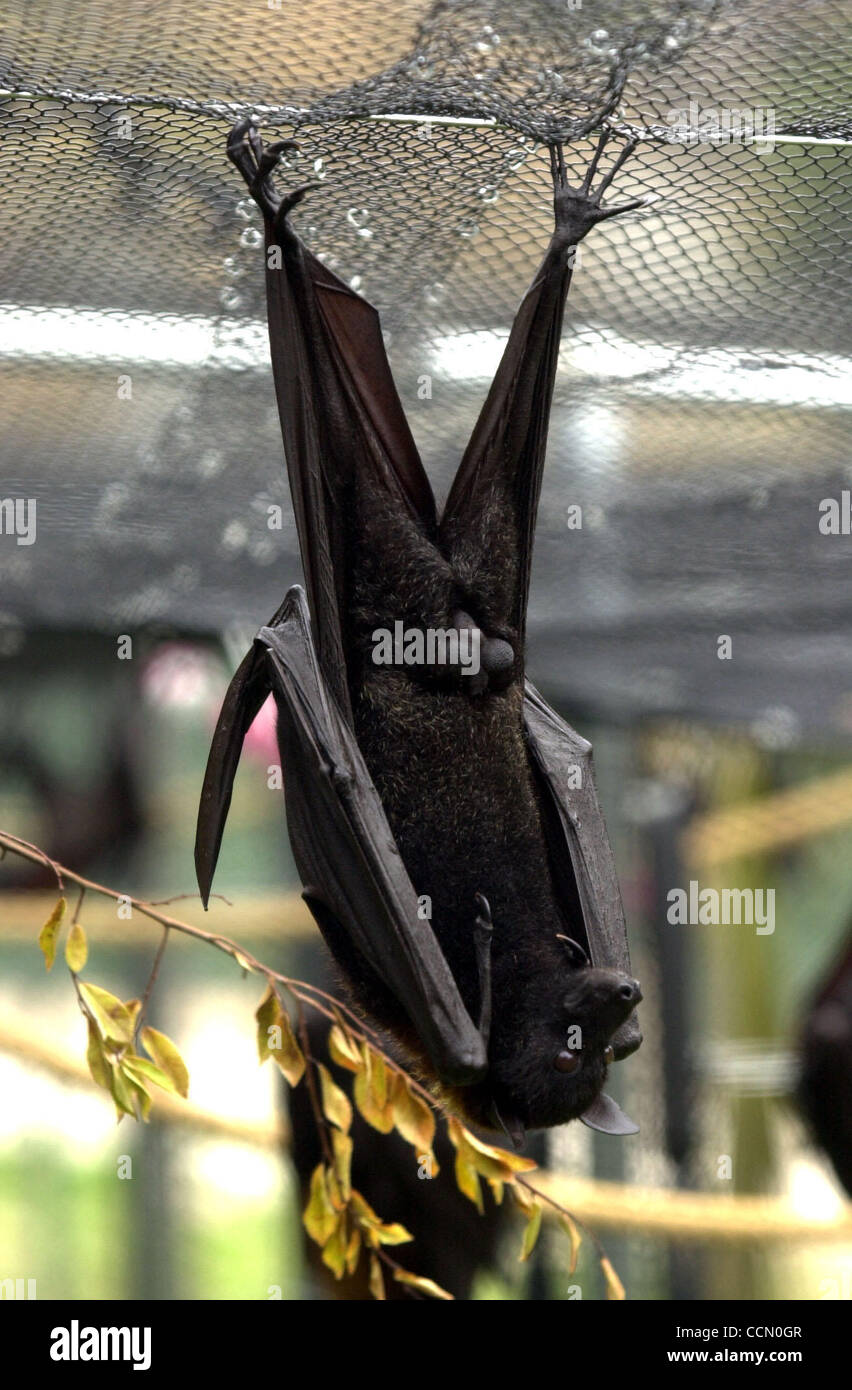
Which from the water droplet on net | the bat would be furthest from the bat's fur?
the bat

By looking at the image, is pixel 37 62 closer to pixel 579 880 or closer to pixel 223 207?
pixel 223 207

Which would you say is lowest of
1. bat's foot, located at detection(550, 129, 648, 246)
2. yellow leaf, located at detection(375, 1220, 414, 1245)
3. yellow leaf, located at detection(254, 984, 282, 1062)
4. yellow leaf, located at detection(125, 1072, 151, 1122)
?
yellow leaf, located at detection(375, 1220, 414, 1245)

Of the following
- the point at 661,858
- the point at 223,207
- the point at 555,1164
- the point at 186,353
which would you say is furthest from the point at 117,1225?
the point at 223,207

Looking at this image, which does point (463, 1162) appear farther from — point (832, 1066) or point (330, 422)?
point (832, 1066)

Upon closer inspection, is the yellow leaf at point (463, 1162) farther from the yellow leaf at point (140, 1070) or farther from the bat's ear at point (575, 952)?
the yellow leaf at point (140, 1070)

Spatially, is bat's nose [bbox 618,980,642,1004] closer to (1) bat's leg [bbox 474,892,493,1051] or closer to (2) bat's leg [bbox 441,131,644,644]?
(1) bat's leg [bbox 474,892,493,1051]

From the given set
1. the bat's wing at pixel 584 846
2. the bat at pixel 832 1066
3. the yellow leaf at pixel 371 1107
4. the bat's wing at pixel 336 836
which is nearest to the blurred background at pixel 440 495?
the bat at pixel 832 1066
